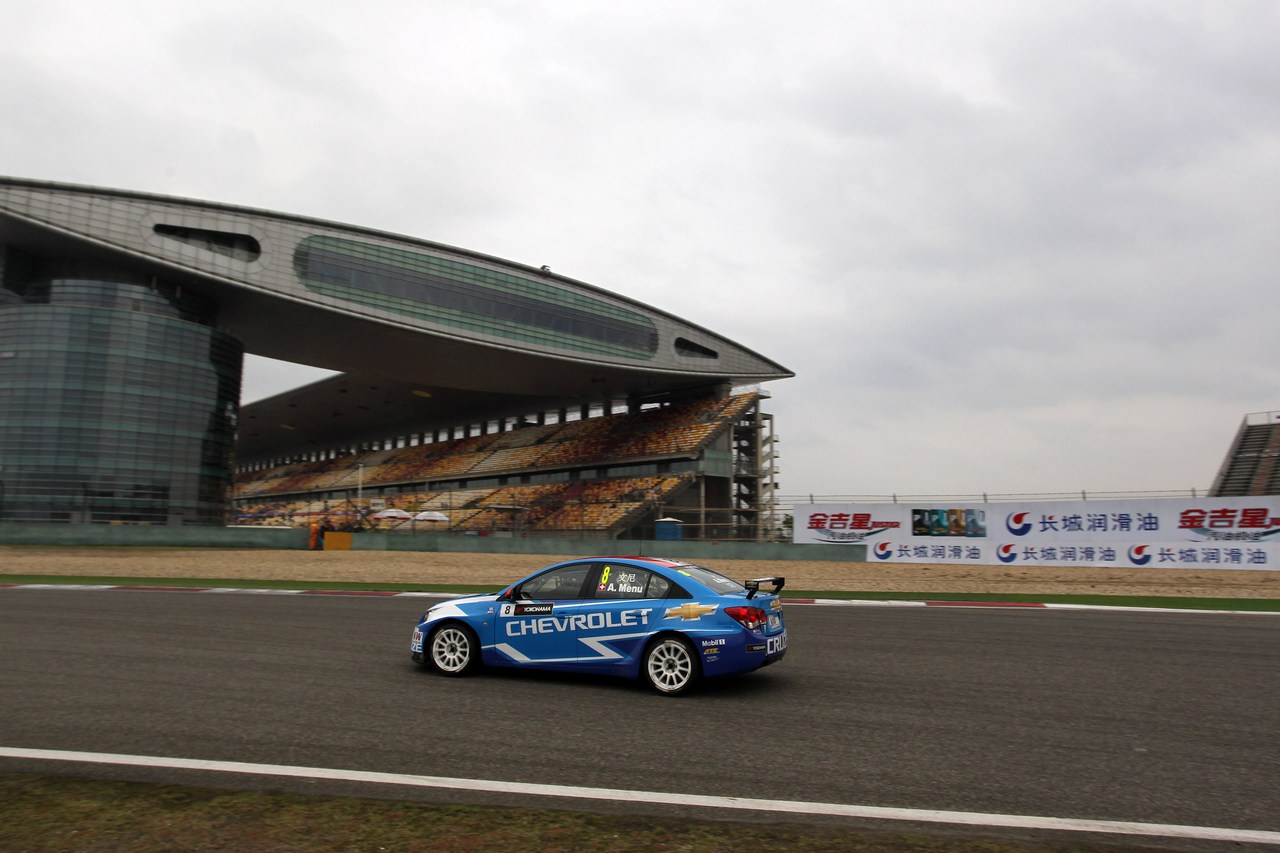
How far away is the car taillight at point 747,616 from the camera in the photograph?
23.9 feet

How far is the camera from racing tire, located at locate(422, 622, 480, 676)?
27.0 feet

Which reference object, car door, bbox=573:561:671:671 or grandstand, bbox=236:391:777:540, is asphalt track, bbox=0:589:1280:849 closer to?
car door, bbox=573:561:671:671

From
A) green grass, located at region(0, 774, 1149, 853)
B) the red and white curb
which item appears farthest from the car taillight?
the red and white curb

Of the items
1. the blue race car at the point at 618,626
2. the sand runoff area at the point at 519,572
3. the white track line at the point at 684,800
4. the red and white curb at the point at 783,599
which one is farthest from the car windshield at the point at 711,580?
the sand runoff area at the point at 519,572

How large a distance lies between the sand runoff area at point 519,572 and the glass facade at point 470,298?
15.8 m

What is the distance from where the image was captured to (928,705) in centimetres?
693

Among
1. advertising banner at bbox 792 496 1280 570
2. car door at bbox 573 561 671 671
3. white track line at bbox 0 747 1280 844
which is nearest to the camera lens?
white track line at bbox 0 747 1280 844

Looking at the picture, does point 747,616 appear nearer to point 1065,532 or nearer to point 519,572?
point 1065,532

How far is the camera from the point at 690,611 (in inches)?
291

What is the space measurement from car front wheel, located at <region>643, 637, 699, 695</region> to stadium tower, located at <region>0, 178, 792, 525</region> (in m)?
39.8

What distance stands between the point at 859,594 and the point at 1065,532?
8676 mm

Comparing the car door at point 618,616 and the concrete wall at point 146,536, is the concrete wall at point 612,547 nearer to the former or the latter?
the concrete wall at point 146,536

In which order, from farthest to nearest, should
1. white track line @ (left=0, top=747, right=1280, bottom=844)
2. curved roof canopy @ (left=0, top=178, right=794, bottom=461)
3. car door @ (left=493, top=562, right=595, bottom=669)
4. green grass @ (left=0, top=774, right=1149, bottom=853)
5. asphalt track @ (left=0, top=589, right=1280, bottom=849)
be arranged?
1. curved roof canopy @ (left=0, top=178, right=794, bottom=461)
2. car door @ (left=493, top=562, right=595, bottom=669)
3. asphalt track @ (left=0, top=589, right=1280, bottom=849)
4. white track line @ (left=0, top=747, right=1280, bottom=844)
5. green grass @ (left=0, top=774, right=1149, bottom=853)

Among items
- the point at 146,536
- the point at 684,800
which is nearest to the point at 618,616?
the point at 684,800
